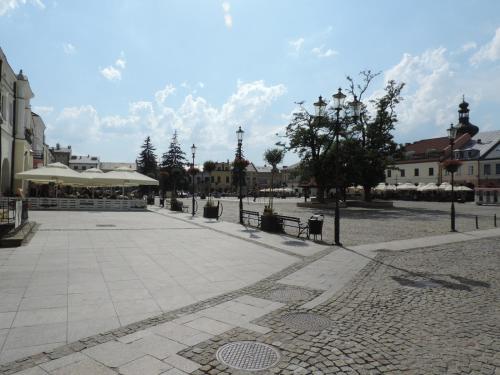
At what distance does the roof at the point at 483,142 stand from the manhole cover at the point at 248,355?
221 feet

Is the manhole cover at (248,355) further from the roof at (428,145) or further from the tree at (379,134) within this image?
the roof at (428,145)

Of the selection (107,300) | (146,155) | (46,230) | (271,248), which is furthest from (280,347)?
(146,155)

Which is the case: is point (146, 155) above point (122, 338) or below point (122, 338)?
above

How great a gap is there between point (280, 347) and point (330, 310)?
1.81 meters

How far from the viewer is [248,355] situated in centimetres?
425

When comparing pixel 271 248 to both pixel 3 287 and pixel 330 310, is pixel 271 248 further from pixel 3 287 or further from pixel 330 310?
pixel 3 287

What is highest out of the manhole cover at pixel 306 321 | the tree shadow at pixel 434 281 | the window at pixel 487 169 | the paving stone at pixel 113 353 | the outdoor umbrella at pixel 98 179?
the window at pixel 487 169

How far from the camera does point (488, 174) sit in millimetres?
58094

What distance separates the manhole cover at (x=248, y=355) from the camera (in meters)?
4.02

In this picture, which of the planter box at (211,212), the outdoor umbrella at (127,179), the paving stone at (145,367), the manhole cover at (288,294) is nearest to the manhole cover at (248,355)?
the paving stone at (145,367)

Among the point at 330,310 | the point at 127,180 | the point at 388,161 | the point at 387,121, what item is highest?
the point at 387,121

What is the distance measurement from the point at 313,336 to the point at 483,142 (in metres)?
71.0

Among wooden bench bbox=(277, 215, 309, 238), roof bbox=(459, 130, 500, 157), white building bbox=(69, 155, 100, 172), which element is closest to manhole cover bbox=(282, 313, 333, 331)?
wooden bench bbox=(277, 215, 309, 238)

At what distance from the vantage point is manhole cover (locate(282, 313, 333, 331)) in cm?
519
